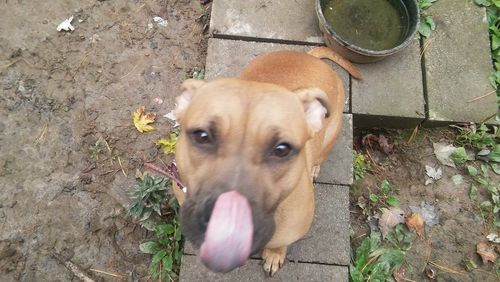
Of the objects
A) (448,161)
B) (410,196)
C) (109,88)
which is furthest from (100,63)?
(448,161)

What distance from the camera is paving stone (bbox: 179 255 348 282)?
3.67 metres

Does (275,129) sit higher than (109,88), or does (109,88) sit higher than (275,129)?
(275,129)

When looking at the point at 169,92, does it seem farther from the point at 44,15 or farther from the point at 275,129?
the point at 275,129

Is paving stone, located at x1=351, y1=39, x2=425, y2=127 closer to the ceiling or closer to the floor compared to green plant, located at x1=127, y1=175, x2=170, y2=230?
closer to the ceiling

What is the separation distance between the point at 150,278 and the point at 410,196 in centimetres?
258

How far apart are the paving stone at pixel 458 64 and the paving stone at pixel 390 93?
156 mm

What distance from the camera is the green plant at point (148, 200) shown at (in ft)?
12.8

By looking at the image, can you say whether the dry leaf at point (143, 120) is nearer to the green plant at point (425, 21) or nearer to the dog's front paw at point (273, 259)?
the dog's front paw at point (273, 259)

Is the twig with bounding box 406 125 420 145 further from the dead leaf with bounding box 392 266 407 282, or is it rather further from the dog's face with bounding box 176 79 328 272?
the dog's face with bounding box 176 79 328 272

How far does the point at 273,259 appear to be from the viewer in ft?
11.9

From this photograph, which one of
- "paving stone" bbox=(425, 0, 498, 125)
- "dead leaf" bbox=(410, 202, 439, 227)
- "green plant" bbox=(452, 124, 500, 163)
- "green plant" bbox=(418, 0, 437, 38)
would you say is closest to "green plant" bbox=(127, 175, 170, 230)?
"dead leaf" bbox=(410, 202, 439, 227)

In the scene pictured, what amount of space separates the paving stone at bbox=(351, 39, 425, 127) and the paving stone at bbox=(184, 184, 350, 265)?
0.87 metres

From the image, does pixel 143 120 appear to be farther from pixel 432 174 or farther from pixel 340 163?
pixel 432 174

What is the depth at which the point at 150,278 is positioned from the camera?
3895 millimetres
